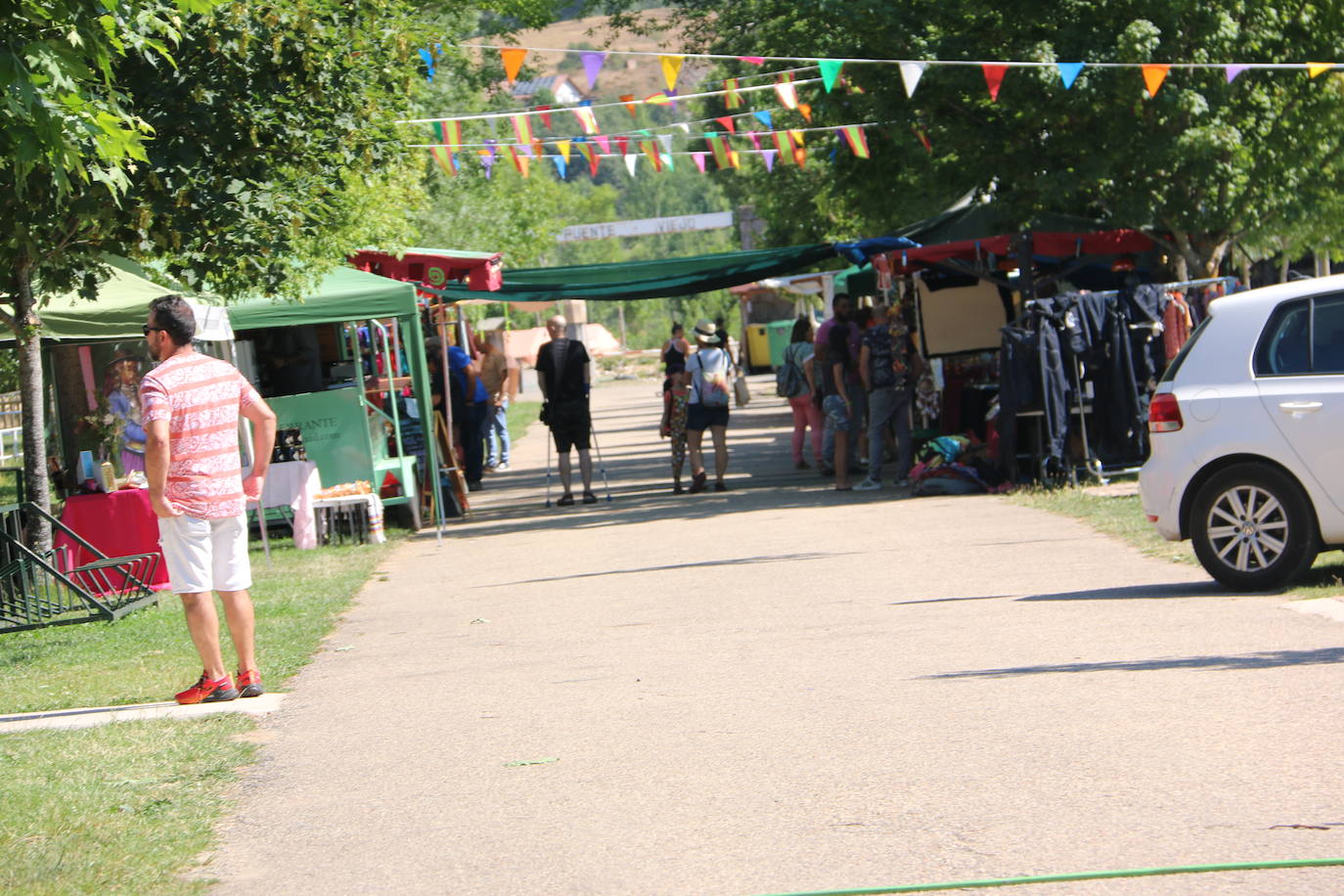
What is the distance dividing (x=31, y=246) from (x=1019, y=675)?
6.65 meters

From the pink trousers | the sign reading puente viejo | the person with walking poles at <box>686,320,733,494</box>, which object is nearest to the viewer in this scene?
the person with walking poles at <box>686,320,733,494</box>

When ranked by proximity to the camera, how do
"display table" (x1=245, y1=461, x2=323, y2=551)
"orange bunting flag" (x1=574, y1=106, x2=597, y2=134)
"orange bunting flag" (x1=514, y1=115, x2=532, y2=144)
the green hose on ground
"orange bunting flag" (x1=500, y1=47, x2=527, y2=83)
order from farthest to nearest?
"orange bunting flag" (x1=514, y1=115, x2=532, y2=144) < "orange bunting flag" (x1=574, y1=106, x2=597, y2=134) < "orange bunting flag" (x1=500, y1=47, x2=527, y2=83) < "display table" (x1=245, y1=461, x2=323, y2=551) < the green hose on ground

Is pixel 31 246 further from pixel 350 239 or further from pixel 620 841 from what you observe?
pixel 620 841

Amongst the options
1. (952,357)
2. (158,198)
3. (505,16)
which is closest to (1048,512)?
(952,357)

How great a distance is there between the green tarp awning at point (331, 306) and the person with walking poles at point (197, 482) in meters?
7.54

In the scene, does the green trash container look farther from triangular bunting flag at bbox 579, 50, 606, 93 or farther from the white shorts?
the white shorts

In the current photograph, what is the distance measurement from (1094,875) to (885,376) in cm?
1342

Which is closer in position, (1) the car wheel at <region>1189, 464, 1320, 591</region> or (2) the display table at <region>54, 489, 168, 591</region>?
(1) the car wheel at <region>1189, 464, 1320, 591</region>

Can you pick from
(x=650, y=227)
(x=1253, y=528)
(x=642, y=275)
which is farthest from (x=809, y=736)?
(x=650, y=227)

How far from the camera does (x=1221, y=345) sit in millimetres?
9438

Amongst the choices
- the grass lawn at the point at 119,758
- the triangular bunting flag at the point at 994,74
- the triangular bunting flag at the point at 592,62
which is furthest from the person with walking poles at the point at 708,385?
the grass lawn at the point at 119,758

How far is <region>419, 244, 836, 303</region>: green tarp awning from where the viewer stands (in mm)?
18875

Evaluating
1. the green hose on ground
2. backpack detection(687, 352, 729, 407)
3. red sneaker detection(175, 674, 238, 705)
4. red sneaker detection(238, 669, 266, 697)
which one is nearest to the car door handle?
the green hose on ground

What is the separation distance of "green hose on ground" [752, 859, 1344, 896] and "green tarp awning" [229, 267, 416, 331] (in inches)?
462
